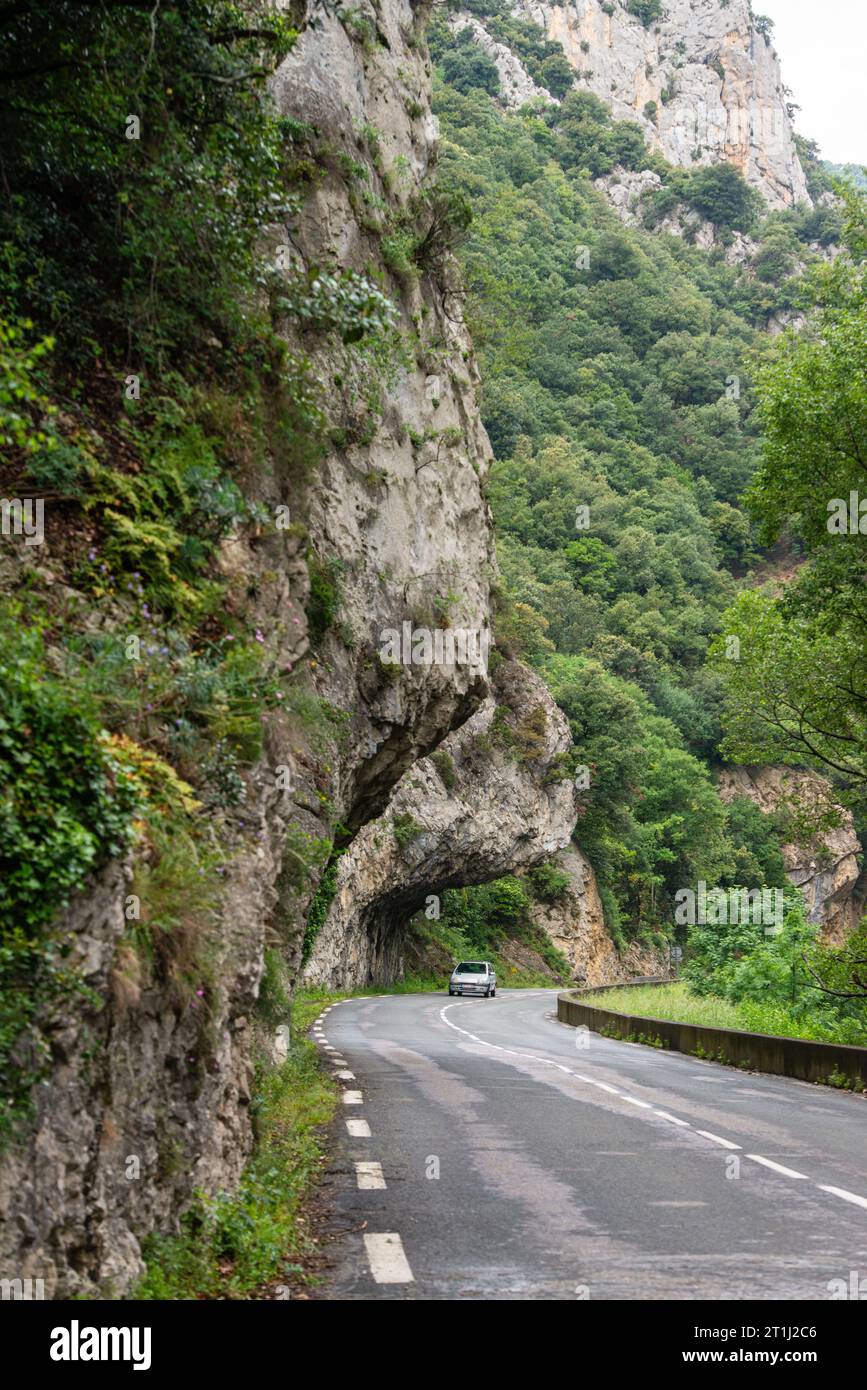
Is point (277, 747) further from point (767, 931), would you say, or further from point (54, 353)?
point (767, 931)

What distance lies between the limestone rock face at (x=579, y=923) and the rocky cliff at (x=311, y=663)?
4243 cm

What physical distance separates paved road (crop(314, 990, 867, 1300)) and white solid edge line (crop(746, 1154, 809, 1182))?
0.10 ft

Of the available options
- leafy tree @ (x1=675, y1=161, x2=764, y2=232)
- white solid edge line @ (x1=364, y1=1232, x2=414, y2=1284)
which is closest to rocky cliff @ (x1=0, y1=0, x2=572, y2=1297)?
white solid edge line @ (x1=364, y1=1232, x2=414, y2=1284)

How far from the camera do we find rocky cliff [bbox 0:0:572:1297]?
484 cm

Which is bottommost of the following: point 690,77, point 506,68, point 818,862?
point 818,862

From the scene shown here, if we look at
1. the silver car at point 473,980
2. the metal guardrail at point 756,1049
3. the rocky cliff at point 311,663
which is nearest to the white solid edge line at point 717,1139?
the rocky cliff at point 311,663

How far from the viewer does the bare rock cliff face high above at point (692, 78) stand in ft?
490

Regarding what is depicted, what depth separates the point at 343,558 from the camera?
16203mm

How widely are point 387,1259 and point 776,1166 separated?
15.1 ft

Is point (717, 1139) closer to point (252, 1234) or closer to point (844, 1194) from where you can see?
point (844, 1194)

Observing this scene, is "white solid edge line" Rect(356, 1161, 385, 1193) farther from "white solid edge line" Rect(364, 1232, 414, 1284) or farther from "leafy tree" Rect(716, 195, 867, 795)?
"leafy tree" Rect(716, 195, 867, 795)

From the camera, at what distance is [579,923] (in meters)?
64.2

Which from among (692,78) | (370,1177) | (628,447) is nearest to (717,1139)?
(370,1177)

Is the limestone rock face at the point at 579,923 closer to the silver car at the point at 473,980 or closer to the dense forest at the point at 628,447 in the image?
the dense forest at the point at 628,447
